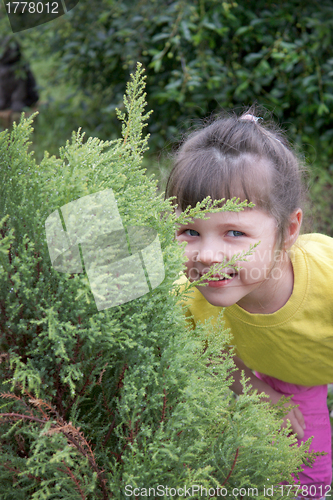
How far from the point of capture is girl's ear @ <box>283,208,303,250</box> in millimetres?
1718

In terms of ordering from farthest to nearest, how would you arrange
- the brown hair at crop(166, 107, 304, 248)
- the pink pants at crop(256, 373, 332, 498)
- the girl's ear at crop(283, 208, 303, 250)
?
the pink pants at crop(256, 373, 332, 498) < the girl's ear at crop(283, 208, 303, 250) < the brown hair at crop(166, 107, 304, 248)

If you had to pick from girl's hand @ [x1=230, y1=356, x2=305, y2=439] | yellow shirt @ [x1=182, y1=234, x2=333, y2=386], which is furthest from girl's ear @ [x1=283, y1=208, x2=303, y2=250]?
girl's hand @ [x1=230, y1=356, x2=305, y2=439]

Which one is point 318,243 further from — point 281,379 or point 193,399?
point 193,399

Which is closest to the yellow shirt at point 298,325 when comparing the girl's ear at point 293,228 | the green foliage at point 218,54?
the girl's ear at point 293,228

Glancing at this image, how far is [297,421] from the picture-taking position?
78.8 inches

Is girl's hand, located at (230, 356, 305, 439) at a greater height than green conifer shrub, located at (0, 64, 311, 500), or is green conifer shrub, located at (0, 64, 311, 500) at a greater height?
green conifer shrub, located at (0, 64, 311, 500)

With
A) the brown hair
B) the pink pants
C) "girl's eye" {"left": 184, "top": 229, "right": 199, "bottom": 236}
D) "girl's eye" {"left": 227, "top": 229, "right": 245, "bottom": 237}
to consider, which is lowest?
the pink pants

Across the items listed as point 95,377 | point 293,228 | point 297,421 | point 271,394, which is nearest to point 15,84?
point 293,228

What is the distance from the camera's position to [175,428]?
94 cm

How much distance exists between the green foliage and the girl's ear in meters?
2.26

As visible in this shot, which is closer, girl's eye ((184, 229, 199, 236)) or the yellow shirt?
girl's eye ((184, 229, 199, 236))

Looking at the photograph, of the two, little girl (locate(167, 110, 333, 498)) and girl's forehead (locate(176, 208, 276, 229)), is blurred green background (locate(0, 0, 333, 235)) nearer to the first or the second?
little girl (locate(167, 110, 333, 498))

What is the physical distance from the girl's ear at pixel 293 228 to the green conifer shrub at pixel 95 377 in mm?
800

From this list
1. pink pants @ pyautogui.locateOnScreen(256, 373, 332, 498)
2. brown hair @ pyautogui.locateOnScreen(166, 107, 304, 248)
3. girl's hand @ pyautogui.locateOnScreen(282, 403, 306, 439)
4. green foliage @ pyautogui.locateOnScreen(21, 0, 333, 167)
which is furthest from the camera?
green foliage @ pyautogui.locateOnScreen(21, 0, 333, 167)
